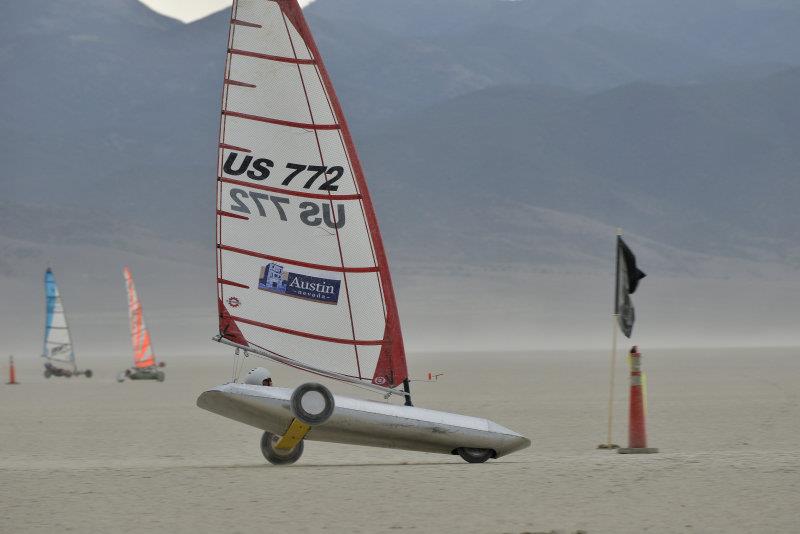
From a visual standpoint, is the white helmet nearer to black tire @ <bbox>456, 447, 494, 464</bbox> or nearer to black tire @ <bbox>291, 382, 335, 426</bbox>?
black tire @ <bbox>291, 382, 335, 426</bbox>

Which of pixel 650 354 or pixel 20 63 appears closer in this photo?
pixel 650 354

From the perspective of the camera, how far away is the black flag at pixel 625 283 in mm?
12336

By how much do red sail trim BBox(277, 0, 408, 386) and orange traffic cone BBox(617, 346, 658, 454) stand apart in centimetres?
167

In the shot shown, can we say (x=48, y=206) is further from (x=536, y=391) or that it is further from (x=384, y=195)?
(x=536, y=391)

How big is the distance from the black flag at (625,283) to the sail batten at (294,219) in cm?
226

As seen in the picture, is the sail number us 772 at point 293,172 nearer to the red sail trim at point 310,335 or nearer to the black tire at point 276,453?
the red sail trim at point 310,335

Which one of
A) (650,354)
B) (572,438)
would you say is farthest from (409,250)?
(572,438)

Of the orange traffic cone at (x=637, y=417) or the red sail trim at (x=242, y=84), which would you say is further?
the orange traffic cone at (x=637, y=417)

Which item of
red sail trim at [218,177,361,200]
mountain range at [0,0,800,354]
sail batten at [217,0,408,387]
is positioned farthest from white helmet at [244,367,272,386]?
mountain range at [0,0,800,354]

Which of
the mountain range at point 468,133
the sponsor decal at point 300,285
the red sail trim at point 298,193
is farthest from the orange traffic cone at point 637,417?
the mountain range at point 468,133

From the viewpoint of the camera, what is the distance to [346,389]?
23.8m

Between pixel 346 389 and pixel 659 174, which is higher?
pixel 659 174

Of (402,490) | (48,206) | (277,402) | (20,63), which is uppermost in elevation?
(20,63)

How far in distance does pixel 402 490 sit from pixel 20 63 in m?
145
